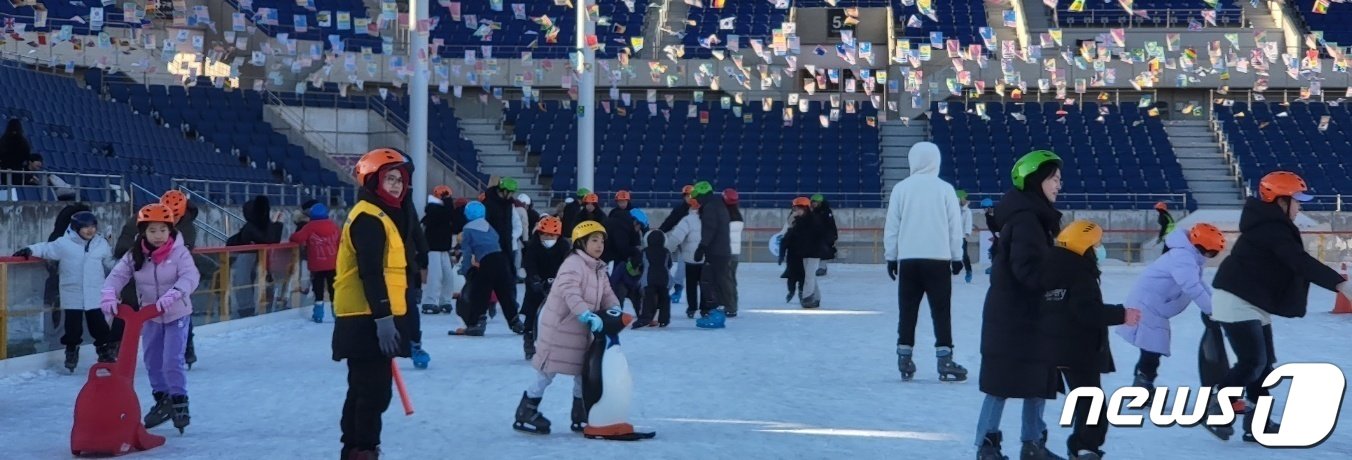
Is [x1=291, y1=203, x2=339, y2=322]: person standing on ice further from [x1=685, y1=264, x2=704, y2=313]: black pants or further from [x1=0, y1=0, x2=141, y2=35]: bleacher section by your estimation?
[x1=0, y1=0, x2=141, y2=35]: bleacher section

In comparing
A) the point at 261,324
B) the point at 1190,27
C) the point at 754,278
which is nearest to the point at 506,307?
the point at 261,324

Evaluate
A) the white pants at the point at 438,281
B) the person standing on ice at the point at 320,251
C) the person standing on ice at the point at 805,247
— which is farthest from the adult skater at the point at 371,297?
the person standing on ice at the point at 805,247

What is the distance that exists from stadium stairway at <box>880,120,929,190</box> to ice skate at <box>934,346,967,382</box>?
1039 inches

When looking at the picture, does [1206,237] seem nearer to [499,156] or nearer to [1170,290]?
[1170,290]

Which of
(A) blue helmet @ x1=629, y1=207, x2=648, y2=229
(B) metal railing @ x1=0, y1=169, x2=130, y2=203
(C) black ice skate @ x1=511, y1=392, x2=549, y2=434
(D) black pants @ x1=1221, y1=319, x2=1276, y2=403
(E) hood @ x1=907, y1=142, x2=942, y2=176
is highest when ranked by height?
(E) hood @ x1=907, y1=142, x2=942, y2=176

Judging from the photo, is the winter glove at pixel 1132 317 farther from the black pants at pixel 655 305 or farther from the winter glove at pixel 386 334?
the black pants at pixel 655 305

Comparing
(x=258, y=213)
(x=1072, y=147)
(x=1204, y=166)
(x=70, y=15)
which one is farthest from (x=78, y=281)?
(x=1204, y=166)

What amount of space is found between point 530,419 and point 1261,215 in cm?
376

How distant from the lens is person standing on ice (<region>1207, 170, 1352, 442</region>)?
25.0ft

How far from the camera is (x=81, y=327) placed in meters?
11.9

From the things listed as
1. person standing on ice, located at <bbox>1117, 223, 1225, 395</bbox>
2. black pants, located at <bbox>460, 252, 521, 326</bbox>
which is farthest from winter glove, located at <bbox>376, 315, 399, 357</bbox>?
black pants, located at <bbox>460, 252, 521, 326</bbox>

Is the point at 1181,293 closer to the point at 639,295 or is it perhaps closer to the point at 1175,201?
the point at 639,295

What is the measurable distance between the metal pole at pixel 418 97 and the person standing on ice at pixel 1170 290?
1449 cm

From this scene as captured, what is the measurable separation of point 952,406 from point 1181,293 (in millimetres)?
1616
